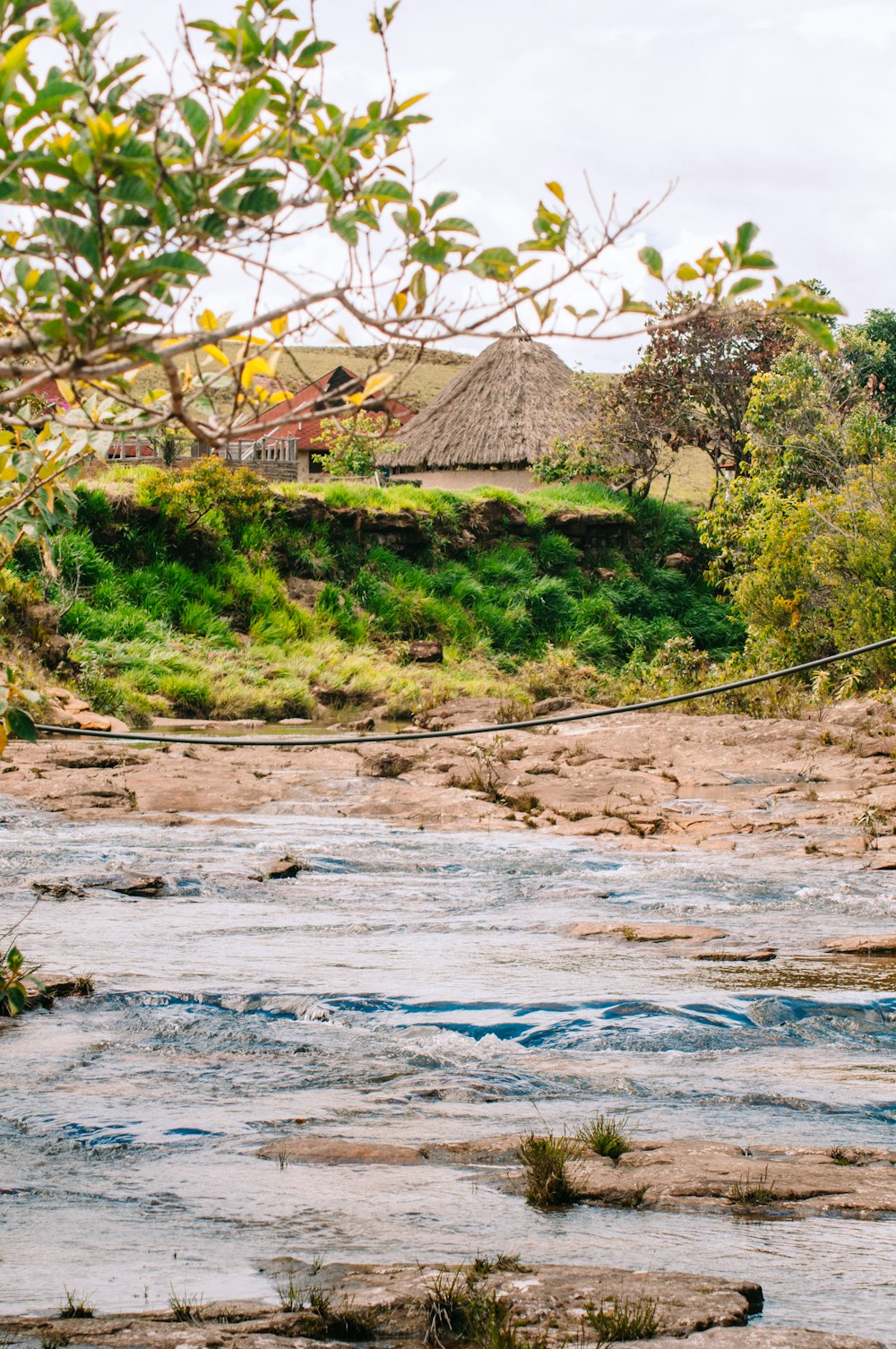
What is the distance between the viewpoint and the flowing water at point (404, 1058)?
334 cm

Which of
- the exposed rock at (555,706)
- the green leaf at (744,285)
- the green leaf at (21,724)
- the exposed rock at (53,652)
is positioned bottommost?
the exposed rock at (555,706)

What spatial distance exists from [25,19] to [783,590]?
1592 cm

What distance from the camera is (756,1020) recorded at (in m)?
6.13

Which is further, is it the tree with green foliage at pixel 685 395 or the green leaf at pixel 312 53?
the tree with green foliage at pixel 685 395

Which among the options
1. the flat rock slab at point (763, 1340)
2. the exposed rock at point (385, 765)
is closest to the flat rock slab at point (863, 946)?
the flat rock slab at point (763, 1340)

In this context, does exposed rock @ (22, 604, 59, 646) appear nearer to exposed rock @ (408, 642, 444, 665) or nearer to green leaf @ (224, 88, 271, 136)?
exposed rock @ (408, 642, 444, 665)

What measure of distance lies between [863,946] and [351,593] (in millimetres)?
18238

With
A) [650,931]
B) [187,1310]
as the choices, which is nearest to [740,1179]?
[187,1310]

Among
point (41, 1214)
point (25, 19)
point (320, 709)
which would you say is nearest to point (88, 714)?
point (320, 709)

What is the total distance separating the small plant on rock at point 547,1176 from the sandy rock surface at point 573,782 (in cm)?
688

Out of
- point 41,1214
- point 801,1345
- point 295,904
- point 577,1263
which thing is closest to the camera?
point 801,1345

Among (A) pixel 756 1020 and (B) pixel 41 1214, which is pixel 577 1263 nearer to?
(B) pixel 41 1214

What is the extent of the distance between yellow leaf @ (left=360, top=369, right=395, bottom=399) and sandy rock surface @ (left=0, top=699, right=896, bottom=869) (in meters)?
8.30

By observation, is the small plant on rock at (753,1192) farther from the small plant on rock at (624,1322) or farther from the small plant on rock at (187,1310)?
the small plant on rock at (187,1310)
